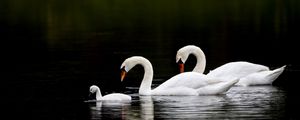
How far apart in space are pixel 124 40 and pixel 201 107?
76.6 feet

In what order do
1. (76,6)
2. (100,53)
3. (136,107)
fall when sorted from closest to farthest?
(136,107) < (100,53) < (76,6)

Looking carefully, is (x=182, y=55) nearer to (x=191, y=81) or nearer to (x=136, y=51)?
(x=191, y=81)

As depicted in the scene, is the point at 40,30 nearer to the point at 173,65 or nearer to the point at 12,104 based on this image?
the point at 173,65

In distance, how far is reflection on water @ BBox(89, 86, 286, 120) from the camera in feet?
68.5

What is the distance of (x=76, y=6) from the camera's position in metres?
81.7

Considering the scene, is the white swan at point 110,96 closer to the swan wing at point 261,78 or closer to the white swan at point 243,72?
the white swan at point 243,72

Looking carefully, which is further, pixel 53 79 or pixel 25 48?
pixel 25 48

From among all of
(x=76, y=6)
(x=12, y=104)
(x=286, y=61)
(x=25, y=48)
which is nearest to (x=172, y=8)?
(x=76, y=6)

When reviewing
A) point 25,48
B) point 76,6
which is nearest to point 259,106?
point 25,48

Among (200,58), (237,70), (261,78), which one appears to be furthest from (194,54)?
(261,78)

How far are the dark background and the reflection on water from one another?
160cm

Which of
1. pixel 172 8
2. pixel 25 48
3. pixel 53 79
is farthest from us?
pixel 172 8

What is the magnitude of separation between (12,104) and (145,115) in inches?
155

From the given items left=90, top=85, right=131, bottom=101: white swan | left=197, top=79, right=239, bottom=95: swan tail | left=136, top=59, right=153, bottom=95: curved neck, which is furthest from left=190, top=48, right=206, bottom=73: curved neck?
left=90, top=85, right=131, bottom=101: white swan
